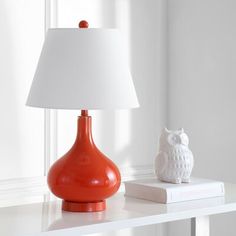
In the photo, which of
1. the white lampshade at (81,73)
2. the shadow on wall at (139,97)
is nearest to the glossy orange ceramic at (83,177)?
the white lampshade at (81,73)

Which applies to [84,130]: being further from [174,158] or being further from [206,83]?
[206,83]

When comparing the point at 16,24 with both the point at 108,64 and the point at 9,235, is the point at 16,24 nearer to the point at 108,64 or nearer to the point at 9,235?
the point at 108,64

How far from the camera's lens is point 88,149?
1.83 m

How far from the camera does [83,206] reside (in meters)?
1.83

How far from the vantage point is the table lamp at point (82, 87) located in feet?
5.59

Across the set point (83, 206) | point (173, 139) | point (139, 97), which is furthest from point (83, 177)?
point (139, 97)

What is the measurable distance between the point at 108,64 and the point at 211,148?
1.22 meters

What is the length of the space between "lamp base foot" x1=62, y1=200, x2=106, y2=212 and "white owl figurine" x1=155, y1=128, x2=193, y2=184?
0.26m

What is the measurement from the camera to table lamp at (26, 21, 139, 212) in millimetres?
1704

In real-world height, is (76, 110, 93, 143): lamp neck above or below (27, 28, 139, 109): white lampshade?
below

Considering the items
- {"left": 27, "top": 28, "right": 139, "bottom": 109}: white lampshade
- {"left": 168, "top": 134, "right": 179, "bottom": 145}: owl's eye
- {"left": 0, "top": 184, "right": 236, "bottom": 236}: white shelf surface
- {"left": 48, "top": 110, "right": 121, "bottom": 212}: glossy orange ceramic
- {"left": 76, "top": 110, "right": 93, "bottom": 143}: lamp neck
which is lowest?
{"left": 0, "top": 184, "right": 236, "bottom": 236}: white shelf surface

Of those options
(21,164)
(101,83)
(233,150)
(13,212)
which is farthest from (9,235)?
(233,150)

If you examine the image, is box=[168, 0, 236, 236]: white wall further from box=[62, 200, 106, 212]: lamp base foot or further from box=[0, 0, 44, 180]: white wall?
box=[62, 200, 106, 212]: lamp base foot

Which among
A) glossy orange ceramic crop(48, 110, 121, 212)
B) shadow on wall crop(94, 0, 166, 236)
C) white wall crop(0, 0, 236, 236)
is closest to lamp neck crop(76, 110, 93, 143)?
glossy orange ceramic crop(48, 110, 121, 212)
